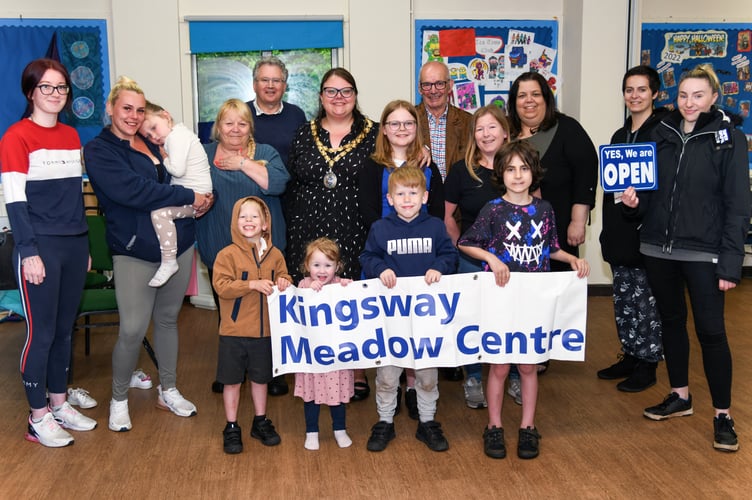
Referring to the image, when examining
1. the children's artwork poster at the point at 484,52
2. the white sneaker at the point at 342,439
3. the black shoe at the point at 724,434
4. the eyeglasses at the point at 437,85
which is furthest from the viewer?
the children's artwork poster at the point at 484,52

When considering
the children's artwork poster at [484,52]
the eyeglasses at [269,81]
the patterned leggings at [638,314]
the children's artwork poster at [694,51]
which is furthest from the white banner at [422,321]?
the children's artwork poster at [694,51]

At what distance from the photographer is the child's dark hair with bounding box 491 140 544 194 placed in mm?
3049

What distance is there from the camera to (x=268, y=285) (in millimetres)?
3006

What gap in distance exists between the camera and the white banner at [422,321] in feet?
10.0

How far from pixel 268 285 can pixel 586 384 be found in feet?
6.57

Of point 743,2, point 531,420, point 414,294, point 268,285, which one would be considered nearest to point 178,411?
point 268,285

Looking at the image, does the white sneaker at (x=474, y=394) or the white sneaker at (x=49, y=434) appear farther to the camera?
the white sneaker at (x=474, y=394)

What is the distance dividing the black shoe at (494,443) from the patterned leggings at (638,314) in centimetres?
125

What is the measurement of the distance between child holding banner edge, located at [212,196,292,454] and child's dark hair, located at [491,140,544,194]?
1.03 metres

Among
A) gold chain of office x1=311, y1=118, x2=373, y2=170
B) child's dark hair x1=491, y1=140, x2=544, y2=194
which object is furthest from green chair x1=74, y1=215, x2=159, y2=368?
child's dark hair x1=491, y1=140, x2=544, y2=194

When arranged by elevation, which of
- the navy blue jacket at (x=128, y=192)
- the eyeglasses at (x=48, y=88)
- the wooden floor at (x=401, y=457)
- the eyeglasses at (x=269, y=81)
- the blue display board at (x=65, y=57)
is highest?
the blue display board at (x=65, y=57)

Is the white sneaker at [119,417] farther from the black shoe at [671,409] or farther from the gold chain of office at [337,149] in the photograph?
the black shoe at [671,409]

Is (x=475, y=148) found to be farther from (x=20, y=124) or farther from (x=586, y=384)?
(x=20, y=124)

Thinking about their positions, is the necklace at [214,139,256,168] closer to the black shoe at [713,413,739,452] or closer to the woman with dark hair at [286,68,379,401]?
the woman with dark hair at [286,68,379,401]
